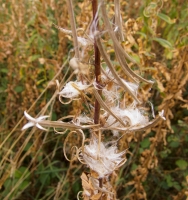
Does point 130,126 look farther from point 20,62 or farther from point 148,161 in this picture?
point 20,62

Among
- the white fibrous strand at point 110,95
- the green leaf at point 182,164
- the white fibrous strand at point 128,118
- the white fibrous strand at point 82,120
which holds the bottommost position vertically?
the green leaf at point 182,164

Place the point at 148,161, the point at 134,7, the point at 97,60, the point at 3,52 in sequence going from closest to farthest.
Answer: the point at 97,60, the point at 148,161, the point at 3,52, the point at 134,7

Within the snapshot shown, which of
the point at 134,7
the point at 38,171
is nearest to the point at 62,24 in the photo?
the point at 134,7

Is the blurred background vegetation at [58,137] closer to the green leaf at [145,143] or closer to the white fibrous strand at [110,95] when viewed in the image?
the green leaf at [145,143]

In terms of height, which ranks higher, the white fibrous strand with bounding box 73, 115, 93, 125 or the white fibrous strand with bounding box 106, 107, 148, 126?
the white fibrous strand with bounding box 106, 107, 148, 126

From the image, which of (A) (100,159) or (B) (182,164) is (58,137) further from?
(A) (100,159)

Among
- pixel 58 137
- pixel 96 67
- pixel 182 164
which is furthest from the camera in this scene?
pixel 58 137

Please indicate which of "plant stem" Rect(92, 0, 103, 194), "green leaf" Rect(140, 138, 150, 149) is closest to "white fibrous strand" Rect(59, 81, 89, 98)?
"plant stem" Rect(92, 0, 103, 194)

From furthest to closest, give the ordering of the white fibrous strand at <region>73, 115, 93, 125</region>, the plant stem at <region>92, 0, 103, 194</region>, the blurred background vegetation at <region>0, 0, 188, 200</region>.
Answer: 1. the blurred background vegetation at <region>0, 0, 188, 200</region>
2. the white fibrous strand at <region>73, 115, 93, 125</region>
3. the plant stem at <region>92, 0, 103, 194</region>

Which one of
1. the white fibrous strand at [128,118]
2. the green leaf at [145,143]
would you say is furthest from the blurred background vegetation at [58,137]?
the white fibrous strand at [128,118]

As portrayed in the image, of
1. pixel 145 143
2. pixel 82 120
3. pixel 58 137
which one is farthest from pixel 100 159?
pixel 58 137

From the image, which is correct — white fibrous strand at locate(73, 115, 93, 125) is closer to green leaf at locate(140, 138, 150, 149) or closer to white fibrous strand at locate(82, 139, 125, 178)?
white fibrous strand at locate(82, 139, 125, 178)
